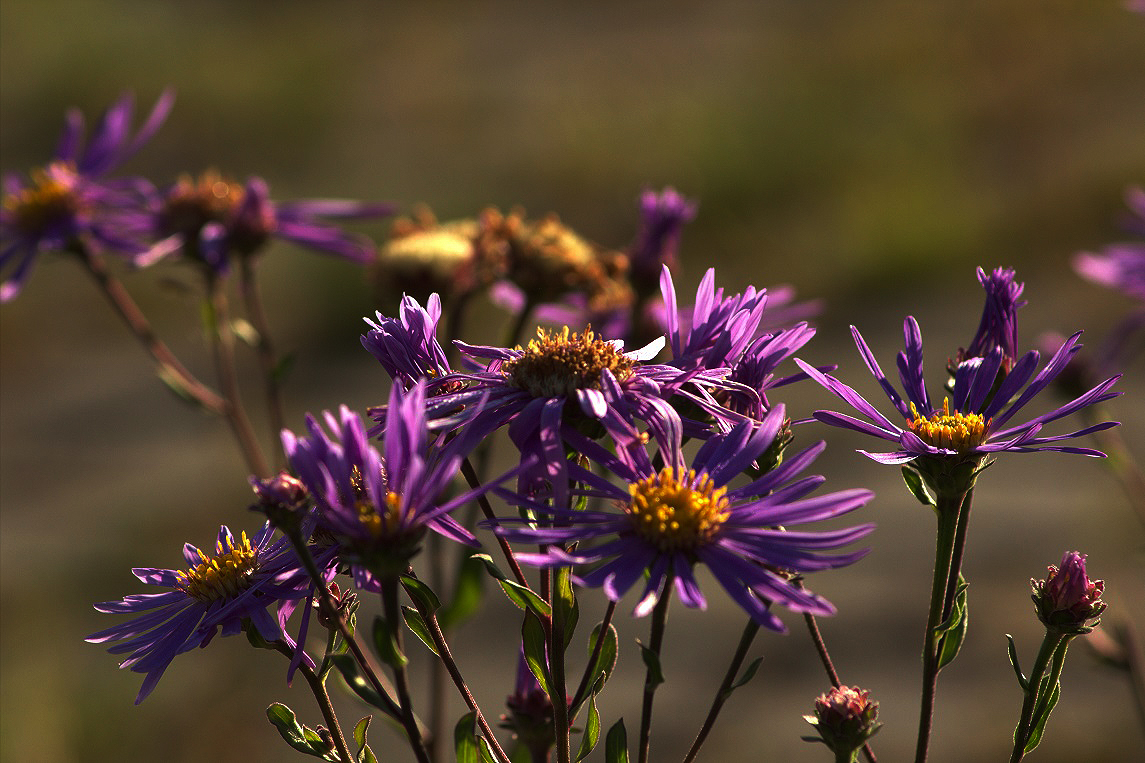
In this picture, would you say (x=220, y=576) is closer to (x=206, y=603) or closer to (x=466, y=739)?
(x=206, y=603)

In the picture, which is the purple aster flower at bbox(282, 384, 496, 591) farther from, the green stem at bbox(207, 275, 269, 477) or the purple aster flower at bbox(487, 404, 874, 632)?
the green stem at bbox(207, 275, 269, 477)

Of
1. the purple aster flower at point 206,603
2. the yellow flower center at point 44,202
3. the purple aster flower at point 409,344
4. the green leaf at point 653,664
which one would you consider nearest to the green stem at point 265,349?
the yellow flower center at point 44,202

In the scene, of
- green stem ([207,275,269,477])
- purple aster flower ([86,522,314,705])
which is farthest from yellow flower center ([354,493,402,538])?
green stem ([207,275,269,477])

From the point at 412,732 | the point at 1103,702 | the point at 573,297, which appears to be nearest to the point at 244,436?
the point at 573,297

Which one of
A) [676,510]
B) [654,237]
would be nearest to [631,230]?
[654,237]

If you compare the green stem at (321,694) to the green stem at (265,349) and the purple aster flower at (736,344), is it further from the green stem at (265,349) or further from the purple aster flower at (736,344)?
the green stem at (265,349)

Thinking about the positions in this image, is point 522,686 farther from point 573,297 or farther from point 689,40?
point 689,40
